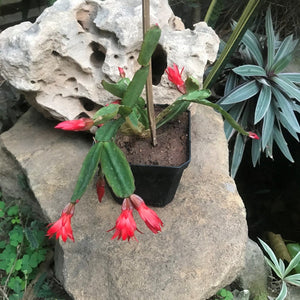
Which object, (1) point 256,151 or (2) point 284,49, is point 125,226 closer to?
(1) point 256,151

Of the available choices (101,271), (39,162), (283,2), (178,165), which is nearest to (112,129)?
(178,165)

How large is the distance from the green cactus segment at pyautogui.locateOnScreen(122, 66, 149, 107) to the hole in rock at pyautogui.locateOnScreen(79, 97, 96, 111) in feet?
1.75

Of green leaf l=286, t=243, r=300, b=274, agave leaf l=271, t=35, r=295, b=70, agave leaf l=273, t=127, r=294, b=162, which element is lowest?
green leaf l=286, t=243, r=300, b=274

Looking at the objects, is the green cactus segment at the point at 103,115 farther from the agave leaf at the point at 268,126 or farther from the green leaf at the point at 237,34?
the agave leaf at the point at 268,126

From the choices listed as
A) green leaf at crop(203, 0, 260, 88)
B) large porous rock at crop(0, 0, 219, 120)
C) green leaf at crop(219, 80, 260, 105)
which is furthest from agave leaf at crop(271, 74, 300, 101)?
large porous rock at crop(0, 0, 219, 120)

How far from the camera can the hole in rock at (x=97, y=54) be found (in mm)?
1405

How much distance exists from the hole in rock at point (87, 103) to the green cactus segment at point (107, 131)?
20.8 inches

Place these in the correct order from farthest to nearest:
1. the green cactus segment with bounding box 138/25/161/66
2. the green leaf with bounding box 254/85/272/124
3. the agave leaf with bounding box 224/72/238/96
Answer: the agave leaf with bounding box 224/72/238/96 < the green leaf with bounding box 254/85/272/124 < the green cactus segment with bounding box 138/25/161/66

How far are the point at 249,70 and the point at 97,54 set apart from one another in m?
0.87

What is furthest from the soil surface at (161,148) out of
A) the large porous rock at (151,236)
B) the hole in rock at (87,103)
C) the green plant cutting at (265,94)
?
the green plant cutting at (265,94)

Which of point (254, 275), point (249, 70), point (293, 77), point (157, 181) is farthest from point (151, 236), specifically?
point (293, 77)

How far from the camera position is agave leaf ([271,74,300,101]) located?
185 centimetres

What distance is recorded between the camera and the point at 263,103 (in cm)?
185

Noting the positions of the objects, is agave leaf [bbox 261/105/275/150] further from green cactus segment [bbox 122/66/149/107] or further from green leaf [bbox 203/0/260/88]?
green cactus segment [bbox 122/66/149/107]
